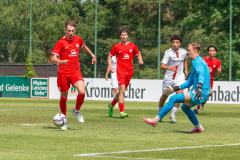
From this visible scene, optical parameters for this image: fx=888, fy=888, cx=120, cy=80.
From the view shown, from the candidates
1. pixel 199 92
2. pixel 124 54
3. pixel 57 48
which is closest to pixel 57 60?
pixel 57 48

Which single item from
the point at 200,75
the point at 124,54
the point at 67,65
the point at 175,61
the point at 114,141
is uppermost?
the point at 124,54

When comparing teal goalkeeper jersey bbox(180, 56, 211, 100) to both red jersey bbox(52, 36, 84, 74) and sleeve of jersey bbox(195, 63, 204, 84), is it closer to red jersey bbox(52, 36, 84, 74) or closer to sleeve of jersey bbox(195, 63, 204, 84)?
sleeve of jersey bbox(195, 63, 204, 84)

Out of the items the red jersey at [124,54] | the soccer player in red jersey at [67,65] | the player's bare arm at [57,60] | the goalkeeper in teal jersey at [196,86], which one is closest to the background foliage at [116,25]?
the red jersey at [124,54]

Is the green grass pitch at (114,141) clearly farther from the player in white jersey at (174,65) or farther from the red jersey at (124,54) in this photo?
the red jersey at (124,54)

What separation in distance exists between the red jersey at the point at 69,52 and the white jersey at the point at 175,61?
3089mm

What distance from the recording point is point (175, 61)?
22.2 m

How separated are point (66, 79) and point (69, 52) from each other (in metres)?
0.60

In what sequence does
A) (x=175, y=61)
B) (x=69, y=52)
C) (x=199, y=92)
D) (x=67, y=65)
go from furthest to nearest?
(x=175, y=61) < (x=67, y=65) < (x=69, y=52) < (x=199, y=92)

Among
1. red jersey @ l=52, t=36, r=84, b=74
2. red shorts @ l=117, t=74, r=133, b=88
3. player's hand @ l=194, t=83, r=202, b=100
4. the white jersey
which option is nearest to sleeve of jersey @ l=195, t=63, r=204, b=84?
player's hand @ l=194, t=83, r=202, b=100

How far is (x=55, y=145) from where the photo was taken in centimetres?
1409

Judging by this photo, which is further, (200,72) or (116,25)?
(116,25)

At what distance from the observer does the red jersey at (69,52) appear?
1942 centimetres

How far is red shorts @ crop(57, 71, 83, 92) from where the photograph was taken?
64.2 ft

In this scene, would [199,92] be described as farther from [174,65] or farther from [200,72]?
[174,65]
